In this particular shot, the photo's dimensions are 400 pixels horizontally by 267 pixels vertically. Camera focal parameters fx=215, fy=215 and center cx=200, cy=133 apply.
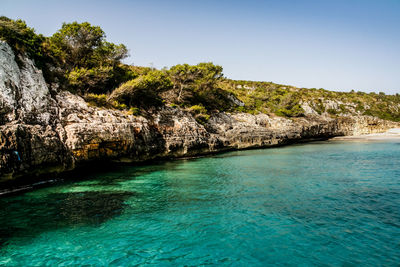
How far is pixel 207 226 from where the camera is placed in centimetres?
818

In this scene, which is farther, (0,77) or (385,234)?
(0,77)

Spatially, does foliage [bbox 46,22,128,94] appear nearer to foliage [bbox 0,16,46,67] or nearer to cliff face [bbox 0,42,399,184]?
foliage [bbox 0,16,46,67]

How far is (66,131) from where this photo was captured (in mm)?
16453

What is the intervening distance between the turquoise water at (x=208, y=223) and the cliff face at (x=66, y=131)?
250cm

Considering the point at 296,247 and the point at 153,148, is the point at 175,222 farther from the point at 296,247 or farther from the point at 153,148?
Answer: the point at 153,148

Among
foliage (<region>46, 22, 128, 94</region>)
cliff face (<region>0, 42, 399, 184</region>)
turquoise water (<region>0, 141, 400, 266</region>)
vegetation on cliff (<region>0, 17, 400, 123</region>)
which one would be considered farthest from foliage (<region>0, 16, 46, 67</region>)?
turquoise water (<region>0, 141, 400, 266</region>)

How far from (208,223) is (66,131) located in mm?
13743

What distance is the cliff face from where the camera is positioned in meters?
13.5

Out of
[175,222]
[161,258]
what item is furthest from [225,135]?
[161,258]

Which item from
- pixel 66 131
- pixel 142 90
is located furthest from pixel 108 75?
pixel 66 131

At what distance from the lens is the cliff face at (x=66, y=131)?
1345cm

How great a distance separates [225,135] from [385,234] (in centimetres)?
2667

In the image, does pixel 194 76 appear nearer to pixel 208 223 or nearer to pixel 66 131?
pixel 66 131

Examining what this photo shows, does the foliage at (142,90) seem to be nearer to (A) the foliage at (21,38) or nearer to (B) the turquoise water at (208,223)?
(A) the foliage at (21,38)
